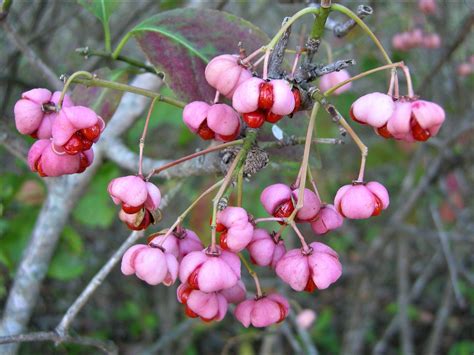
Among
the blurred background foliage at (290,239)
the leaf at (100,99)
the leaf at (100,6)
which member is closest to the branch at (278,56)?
the leaf at (100,99)

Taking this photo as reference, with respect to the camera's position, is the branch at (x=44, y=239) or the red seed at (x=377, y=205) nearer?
the red seed at (x=377, y=205)

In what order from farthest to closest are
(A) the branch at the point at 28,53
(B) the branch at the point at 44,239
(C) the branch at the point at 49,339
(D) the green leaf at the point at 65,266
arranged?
(D) the green leaf at the point at 65,266 → (B) the branch at the point at 44,239 → (A) the branch at the point at 28,53 → (C) the branch at the point at 49,339

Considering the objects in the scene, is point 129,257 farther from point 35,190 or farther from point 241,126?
point 35,190

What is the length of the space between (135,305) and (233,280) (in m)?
2.11

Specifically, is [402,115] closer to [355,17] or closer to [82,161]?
[355,17]

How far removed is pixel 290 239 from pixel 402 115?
5.46ft

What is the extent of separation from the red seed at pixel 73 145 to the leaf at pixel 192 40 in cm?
30

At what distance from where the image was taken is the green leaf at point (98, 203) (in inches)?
75.2

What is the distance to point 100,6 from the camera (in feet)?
4.52

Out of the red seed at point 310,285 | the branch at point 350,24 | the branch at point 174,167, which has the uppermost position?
the branch at point 350,24

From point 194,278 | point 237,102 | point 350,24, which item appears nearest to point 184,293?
point 194,278

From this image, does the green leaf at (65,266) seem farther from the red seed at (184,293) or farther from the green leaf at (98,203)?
the red seed at (184,293)

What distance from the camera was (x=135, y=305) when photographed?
9.51ft

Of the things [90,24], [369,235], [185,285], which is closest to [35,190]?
[185,285]
